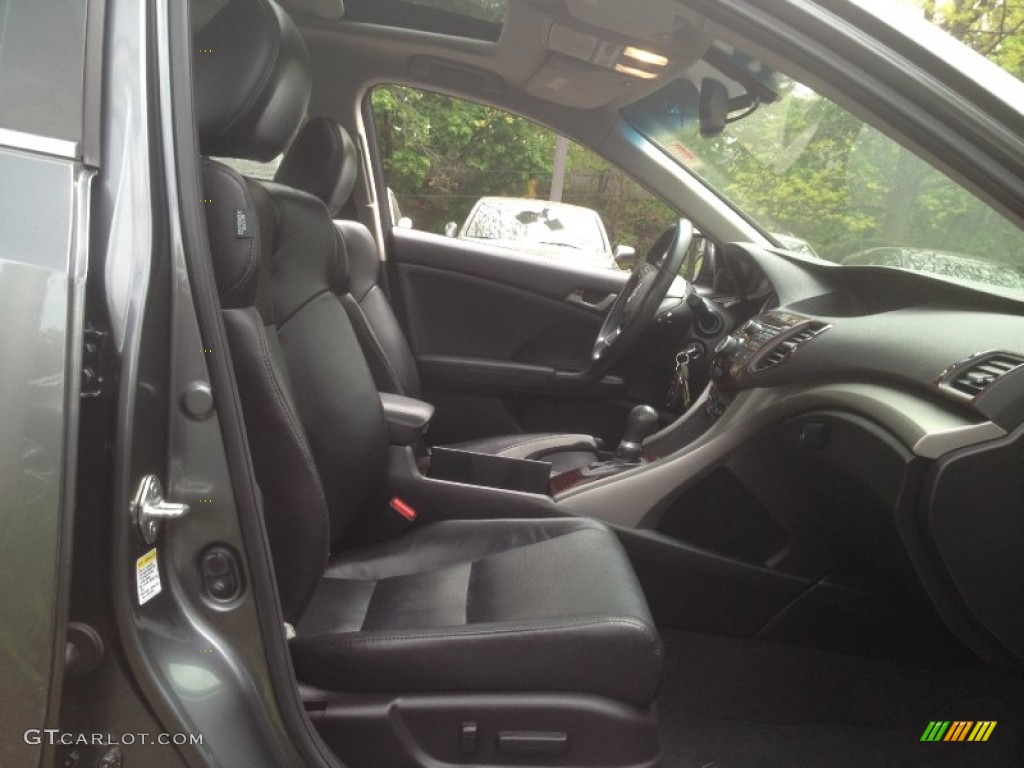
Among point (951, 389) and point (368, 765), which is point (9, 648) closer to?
point (368, 765)

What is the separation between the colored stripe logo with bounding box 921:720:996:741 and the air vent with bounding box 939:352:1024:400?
0.71m

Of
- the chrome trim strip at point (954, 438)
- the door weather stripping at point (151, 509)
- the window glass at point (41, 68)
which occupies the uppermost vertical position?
the window glass at point (41, 68)

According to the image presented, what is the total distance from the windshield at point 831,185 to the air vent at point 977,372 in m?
0.14

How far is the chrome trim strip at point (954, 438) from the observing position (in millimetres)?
1215

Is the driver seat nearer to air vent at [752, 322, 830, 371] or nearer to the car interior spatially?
the car interior

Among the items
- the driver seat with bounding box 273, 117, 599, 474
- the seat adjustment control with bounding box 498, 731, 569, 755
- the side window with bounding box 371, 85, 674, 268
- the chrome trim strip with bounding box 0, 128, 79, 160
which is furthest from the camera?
the side window with bounding box 371, 85, 674, 268

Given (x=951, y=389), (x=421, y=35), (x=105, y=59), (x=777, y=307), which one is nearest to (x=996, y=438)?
(x=951, y=389)

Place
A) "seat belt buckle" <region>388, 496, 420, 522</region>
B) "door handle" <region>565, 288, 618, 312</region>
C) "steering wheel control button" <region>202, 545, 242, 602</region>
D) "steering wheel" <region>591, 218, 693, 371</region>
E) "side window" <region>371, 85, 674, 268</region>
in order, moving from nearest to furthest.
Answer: "steering wheel control button" <region>202, 545, 242, 602</region> < "seat belt buckle" <region>388, 496, 420, 522</region> < "steering wheel" <region>591, 218, 693, 371</region> < "door handle" <region>565, 288, 618, 312</region> < "side window" <region>371, 85, 674, 268</region>

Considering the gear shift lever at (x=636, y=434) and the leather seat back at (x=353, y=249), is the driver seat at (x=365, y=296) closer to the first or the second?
the leather seat back at (x=353, y=249)

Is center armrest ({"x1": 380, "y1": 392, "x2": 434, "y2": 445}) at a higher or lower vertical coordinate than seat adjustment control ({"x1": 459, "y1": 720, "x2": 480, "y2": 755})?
lower

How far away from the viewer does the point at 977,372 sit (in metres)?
1.26

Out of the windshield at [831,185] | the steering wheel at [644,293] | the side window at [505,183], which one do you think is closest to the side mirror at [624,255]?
the side window at [505,183]

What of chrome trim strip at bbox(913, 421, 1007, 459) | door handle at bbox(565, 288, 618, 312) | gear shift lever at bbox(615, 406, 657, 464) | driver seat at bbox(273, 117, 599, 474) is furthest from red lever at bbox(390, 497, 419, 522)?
door handle at bbox(565, 288, 618, 312)

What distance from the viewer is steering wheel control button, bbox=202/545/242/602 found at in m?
0.97
